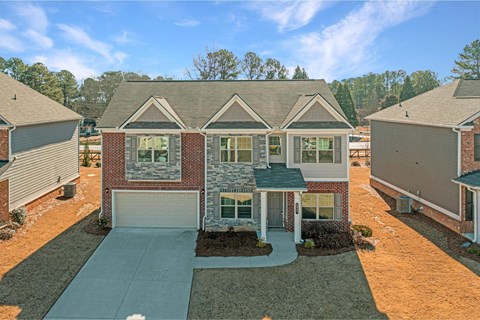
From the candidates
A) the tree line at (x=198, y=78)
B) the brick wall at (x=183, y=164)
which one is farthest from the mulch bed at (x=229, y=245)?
the tree line at (x=198, y=78)

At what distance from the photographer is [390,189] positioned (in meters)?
23.6

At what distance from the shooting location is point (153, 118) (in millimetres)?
17234

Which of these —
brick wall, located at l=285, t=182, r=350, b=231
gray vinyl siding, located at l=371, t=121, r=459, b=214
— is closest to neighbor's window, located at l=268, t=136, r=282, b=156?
brick wall, located at l=285, t=182, r=350, b=231

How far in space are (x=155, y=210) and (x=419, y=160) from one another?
15.6m

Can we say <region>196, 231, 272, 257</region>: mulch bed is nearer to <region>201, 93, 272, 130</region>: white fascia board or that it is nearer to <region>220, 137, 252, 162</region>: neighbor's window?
<region>220, 137, 252, 162</region>: neighbor's window

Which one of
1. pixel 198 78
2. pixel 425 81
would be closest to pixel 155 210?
pixel 198 78

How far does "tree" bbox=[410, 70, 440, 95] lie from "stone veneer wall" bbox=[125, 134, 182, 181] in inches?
3315

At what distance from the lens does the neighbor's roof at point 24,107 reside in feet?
60.3

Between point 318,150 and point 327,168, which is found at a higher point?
point 318,150

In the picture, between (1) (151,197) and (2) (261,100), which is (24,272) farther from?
(2) (261,100)

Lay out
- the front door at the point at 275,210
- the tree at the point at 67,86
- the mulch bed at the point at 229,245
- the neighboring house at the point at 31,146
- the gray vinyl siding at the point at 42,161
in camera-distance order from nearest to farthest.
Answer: the mulch bed at the point at 229,245 < the front door at the point at 275,210 < the neighboring house at the point at 31,146 < the gray vinyl siding at the point at 42,161 < the tree at the point at 67,86

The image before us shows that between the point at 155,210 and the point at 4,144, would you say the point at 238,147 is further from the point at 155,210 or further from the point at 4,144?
the point at 4,144

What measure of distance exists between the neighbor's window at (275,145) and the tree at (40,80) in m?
60.3

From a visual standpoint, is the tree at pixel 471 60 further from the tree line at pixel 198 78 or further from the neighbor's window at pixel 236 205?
the neighbor's window at pixel 236 205
